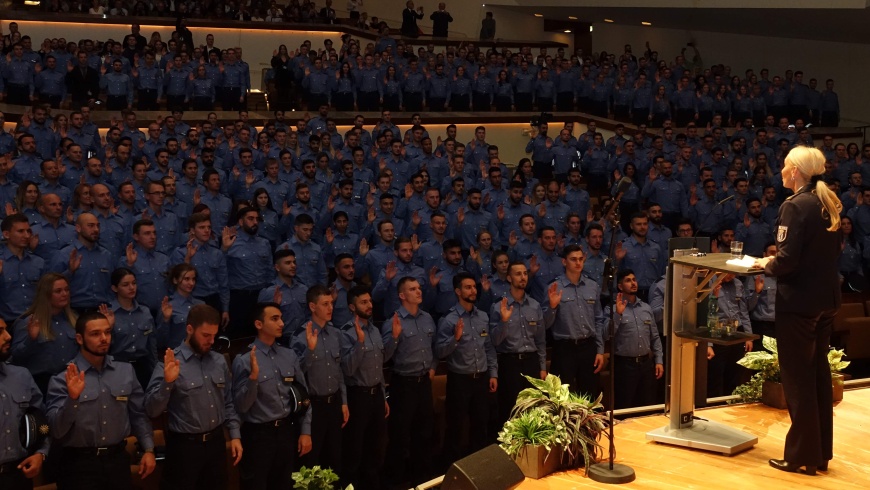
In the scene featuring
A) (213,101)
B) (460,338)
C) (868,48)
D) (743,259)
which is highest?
(868,48)

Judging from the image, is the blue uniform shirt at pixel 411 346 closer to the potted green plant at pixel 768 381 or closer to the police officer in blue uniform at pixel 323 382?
the police officer in blue uniform at pixel 323 382

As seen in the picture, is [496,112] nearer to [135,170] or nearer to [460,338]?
[135,170]

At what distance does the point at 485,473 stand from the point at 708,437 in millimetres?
1226

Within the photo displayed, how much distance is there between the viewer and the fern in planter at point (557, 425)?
4.06 m

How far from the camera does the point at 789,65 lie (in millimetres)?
16922

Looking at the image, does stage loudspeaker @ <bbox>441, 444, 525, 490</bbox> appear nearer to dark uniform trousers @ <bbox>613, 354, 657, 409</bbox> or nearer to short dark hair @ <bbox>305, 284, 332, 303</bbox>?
short dark hair @ <bbox>305, 284, 332, 303</bbox>

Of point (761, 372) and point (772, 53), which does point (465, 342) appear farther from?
point (772, 53)

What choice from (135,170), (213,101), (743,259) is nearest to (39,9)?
(213,101)

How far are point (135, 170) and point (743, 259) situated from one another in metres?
5.99

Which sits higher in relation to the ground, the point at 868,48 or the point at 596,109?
the point at 868,48

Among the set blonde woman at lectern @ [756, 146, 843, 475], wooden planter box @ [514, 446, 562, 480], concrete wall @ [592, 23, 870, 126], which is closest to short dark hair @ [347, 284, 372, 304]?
wooden planter box @ [514, 446, 562, 480]

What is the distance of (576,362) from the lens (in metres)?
6.52

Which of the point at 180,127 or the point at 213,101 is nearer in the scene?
the point at 180,127

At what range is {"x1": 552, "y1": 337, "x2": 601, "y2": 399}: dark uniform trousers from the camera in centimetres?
651
